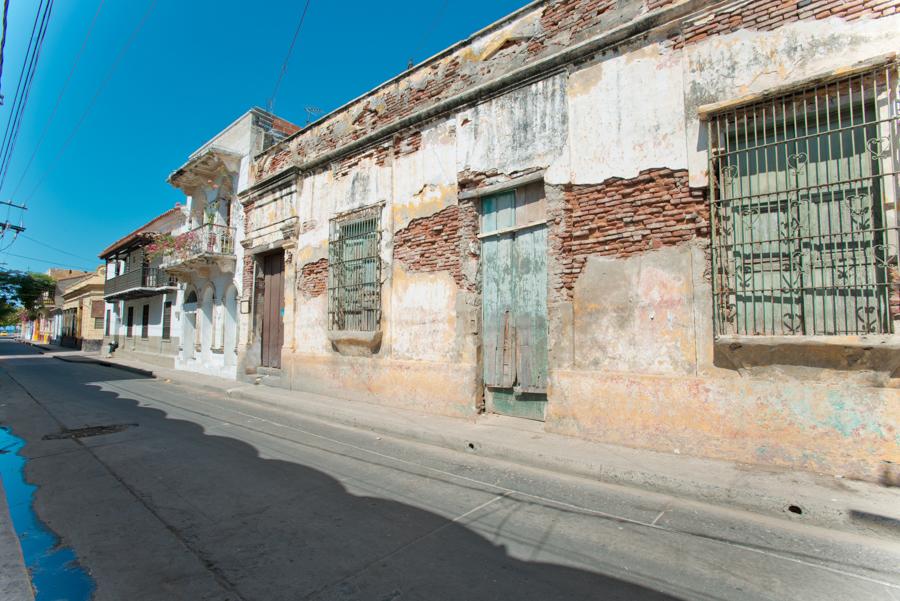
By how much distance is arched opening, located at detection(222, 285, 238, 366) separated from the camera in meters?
14.3

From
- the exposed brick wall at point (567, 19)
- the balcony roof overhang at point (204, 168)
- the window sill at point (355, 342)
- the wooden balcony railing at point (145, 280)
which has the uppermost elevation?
the balcony roof overhang at point (204, 168)

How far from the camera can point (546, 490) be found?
4410 millimetres

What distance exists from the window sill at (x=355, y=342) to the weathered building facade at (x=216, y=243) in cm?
613

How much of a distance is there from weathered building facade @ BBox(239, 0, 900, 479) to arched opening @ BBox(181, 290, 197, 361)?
36.9 ft

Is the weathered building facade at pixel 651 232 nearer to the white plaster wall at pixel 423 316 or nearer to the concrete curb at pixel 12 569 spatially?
the white plaster wall at pixel 423 316

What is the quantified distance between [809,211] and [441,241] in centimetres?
500

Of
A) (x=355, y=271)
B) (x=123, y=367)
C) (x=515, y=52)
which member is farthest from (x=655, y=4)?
(x=123, y=367)

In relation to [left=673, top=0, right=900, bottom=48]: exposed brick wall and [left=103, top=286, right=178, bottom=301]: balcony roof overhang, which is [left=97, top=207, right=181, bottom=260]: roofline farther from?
[left=673, top=0, right=900, bottom=48]: exposed brick wall

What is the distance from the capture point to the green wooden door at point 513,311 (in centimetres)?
672

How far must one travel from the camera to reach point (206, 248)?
14461 mm

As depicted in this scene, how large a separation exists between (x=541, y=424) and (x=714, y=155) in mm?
4060

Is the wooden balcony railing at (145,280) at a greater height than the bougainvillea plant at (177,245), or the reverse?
the bougainvillea plant at (177,245)

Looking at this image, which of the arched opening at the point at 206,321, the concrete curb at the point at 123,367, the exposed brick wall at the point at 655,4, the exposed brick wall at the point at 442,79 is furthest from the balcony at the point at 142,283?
the exposed brick wall at the point at 655,4

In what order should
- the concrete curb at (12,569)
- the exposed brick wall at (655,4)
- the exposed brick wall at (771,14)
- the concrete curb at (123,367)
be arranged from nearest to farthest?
the concrete curb at (12,569) → the exposed brick wall at (771,14) → the exposed brick wall at (655,4) → the concrete curb at (123,367)
